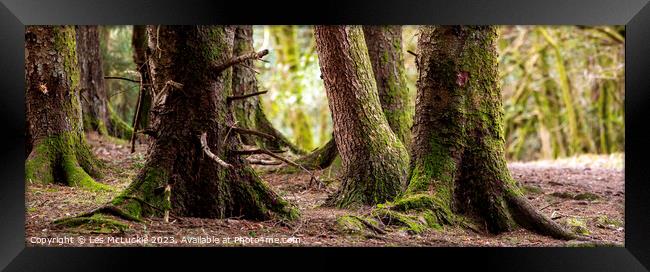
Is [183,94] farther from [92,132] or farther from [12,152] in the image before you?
[92,132]

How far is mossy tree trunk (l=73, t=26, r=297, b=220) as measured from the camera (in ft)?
15.4

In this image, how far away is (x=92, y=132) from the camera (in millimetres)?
7094

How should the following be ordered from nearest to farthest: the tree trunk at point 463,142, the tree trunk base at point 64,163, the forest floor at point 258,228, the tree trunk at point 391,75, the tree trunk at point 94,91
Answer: the forest floor at point 258,228, the tree trunk at point 463,142, the tree trunk base at point 64,163, the tree trunk at point 391,75, the tree trunk at point 94,91

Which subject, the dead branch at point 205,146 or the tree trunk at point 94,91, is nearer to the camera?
the dead branch at point 205,146

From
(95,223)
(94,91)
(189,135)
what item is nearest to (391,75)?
(189,135)

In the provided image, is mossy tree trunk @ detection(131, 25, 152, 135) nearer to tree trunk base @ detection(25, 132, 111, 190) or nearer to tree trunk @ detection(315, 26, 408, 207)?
tree trunk base @ detection(25, 132, 111, 190)

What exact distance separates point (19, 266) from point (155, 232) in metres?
0.85

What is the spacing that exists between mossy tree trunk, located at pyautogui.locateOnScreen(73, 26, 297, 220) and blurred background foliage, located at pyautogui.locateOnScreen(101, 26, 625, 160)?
21.9 ft

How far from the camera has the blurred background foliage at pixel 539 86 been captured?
12188mm

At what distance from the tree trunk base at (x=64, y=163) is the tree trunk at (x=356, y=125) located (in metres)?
1.95

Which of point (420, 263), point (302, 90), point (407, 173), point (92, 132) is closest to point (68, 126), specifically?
point (92, 132)
